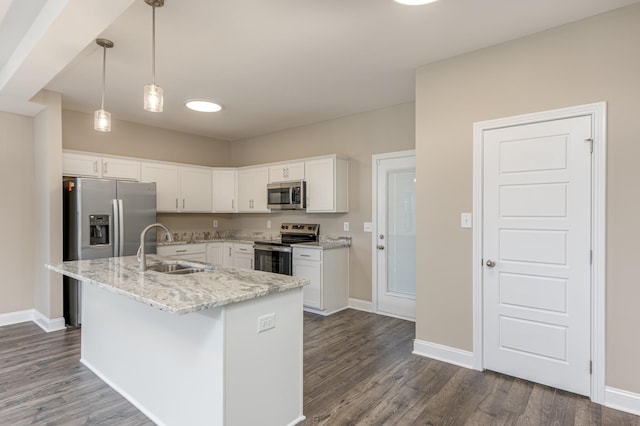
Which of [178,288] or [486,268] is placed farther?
[486,268]

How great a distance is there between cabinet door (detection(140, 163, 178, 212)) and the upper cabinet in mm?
150

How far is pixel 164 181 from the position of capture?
5172mm

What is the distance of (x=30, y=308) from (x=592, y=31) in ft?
20.6

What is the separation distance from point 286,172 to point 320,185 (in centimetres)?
67

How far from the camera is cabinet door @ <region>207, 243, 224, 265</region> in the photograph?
5.54 metres

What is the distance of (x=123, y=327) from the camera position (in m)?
2.53

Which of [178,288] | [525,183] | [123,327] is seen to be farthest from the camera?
[525,183]

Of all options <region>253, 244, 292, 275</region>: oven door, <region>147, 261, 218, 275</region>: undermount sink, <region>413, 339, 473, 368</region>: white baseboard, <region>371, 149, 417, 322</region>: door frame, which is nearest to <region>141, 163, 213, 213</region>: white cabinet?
<region>253, 244, 292, 275</region>: oven door

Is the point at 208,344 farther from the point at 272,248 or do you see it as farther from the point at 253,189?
the point at 253,189

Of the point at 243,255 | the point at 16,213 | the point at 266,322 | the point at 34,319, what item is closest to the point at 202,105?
the point at 243,255

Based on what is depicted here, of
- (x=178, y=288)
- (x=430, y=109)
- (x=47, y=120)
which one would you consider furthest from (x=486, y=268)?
(x=47, y=120)

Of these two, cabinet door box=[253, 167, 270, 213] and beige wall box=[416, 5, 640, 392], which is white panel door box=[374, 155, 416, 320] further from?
cabinet door box=[253, 167, 270, 213]

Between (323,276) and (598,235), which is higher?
(598,235)

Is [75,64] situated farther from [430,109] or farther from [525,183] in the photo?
[525,183]
